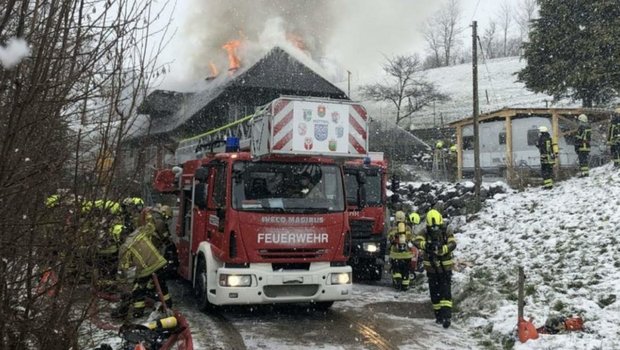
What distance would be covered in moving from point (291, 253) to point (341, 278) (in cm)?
82

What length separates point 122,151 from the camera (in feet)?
11.2

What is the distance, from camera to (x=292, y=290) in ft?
23.9

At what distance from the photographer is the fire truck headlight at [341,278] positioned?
24.4 feet

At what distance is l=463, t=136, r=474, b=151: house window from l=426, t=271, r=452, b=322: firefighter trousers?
16604 mm

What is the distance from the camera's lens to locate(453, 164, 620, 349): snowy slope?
6902 mm

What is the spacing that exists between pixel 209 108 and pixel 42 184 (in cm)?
2508

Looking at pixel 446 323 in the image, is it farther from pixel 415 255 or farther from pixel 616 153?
pixel 616 153

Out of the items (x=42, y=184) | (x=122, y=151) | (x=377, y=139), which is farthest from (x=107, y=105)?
(x=377, y=139)

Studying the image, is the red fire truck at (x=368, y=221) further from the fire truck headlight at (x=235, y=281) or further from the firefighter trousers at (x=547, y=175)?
the firefighter trousers at (x=547, y=175)

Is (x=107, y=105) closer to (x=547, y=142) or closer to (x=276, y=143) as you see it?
(x=276, y=143)

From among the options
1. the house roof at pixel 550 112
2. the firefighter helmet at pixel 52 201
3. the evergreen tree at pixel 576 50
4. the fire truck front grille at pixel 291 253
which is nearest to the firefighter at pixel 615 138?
the house roof at pixel 550 112

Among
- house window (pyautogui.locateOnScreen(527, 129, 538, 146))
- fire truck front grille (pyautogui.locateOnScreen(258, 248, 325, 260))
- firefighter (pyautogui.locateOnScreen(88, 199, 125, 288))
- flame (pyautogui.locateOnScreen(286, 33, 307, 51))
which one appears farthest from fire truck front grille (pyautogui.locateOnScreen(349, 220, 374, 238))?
flame (pyautogui.locateOnScreen(286, 33, 307, 51))

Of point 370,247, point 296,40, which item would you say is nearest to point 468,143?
point 370,247

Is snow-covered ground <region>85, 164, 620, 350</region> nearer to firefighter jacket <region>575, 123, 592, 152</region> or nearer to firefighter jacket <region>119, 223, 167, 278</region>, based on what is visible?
firefighter jacket <region>119, 223, 167, 278</region>
